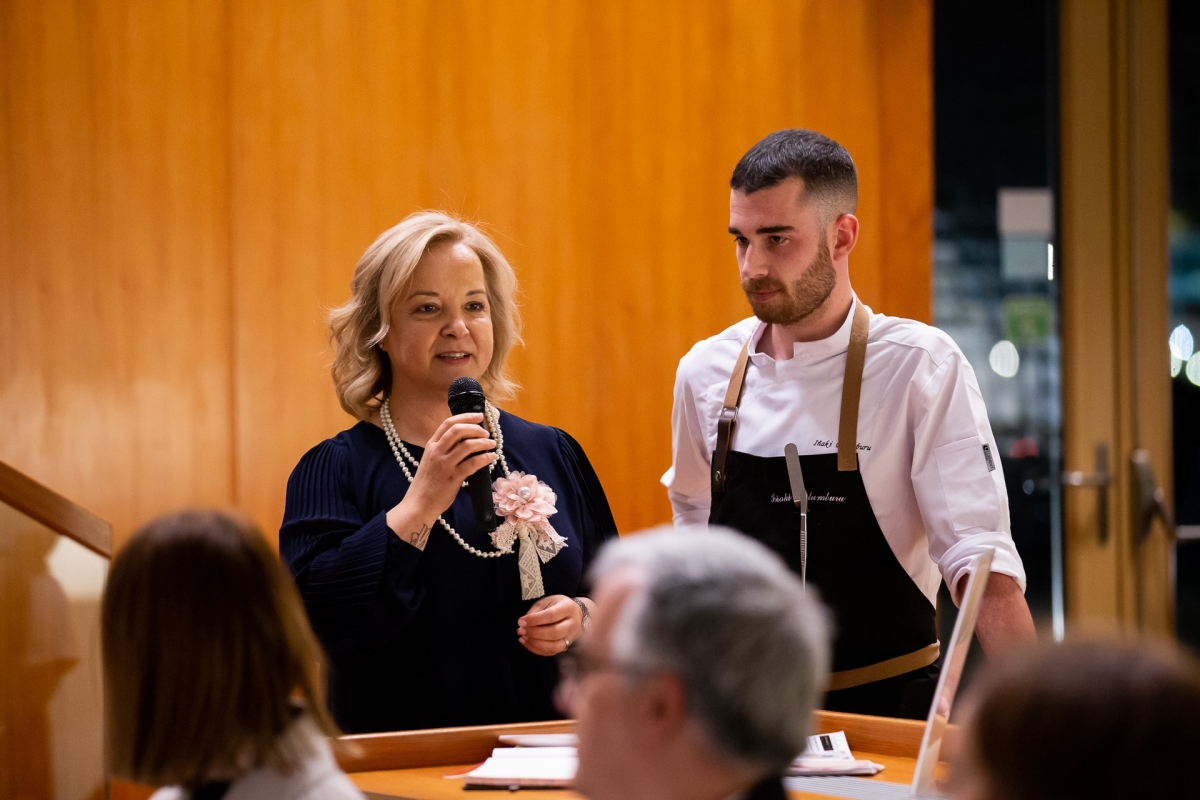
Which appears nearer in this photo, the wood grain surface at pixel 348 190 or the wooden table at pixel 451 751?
the wooden table at pixel 451 751

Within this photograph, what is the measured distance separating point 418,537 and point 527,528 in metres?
0.23

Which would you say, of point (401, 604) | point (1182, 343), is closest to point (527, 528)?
point (401, 604)

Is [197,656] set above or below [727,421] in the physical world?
below

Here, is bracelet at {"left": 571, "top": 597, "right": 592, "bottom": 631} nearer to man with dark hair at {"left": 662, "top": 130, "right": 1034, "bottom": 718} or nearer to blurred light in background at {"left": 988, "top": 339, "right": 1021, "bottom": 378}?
man with dark hair at {"left": 662, "top": 130, "right": 1034, "bottom": 718}

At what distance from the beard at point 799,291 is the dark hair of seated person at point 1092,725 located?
5.25ft

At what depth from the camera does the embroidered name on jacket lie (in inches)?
91.4

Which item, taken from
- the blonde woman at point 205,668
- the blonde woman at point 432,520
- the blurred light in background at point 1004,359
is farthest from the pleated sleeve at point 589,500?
the blurred light in background at point 1004,359

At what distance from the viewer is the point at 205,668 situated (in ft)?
3.92

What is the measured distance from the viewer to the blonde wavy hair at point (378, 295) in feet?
7.66

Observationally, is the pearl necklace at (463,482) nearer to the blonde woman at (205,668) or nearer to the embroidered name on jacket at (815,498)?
the embroidered name on jacket at (815,498)

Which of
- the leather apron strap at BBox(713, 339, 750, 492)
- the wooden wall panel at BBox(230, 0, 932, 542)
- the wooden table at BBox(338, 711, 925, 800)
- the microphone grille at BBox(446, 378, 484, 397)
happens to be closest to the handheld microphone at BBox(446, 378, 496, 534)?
the microphone grille at BBox(446, 378, 484, 397)

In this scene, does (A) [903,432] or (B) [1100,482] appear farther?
(B) [1100,482]

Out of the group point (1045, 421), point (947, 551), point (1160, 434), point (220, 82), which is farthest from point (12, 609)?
point (1160, 434)

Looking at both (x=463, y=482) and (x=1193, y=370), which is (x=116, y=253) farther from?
(x=1193, y=370)
